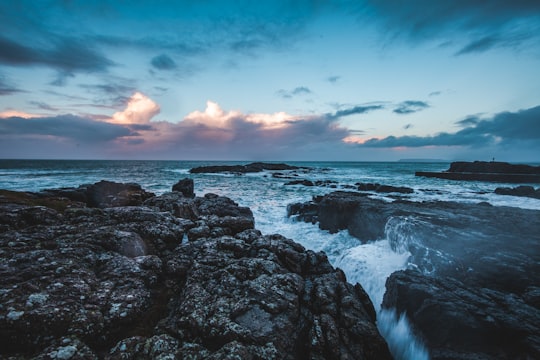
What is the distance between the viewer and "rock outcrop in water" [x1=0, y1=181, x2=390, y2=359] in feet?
17.1

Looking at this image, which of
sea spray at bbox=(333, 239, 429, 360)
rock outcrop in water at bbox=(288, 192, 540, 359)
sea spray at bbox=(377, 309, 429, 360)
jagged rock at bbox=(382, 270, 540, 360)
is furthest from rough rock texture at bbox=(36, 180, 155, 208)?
jagged rock at bbox=(382, 270, 540, 360)

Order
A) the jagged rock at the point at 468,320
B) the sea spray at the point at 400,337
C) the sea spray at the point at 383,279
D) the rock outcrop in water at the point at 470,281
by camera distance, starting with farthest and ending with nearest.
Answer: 1. the sea spray at the point at 383,279
2. the sea spray at the point at 400,337
3. the rock outcrop in water at the point at 470,281
4. the jagged rock at the point at 468,320

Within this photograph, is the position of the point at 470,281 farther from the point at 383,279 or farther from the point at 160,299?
the point at 160,299

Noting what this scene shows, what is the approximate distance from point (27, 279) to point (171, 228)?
5.18m

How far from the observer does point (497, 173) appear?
7088cm

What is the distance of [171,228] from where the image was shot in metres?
11.1

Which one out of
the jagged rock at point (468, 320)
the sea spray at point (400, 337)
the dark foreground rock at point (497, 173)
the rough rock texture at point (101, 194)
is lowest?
the sea spray at point (400, 337)

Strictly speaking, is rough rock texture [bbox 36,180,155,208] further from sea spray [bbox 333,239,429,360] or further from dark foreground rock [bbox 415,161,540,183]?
dark foreground rock [bbox 415,161,540,183]

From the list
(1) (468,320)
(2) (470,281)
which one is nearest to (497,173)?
(2) (470,281)

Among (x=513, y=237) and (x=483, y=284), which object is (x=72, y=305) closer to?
(x=483, y=284)

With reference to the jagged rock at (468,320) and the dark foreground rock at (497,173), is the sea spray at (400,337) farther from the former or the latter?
the dark foreground rock at (497,173)

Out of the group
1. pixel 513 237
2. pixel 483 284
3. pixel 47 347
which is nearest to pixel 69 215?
pixel 47 347

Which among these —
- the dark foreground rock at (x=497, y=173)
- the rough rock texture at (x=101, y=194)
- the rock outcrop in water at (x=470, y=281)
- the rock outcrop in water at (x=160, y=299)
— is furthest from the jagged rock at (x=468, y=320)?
the dark foreground rock at (x=497, y=173)

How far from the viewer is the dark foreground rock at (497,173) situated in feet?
203
